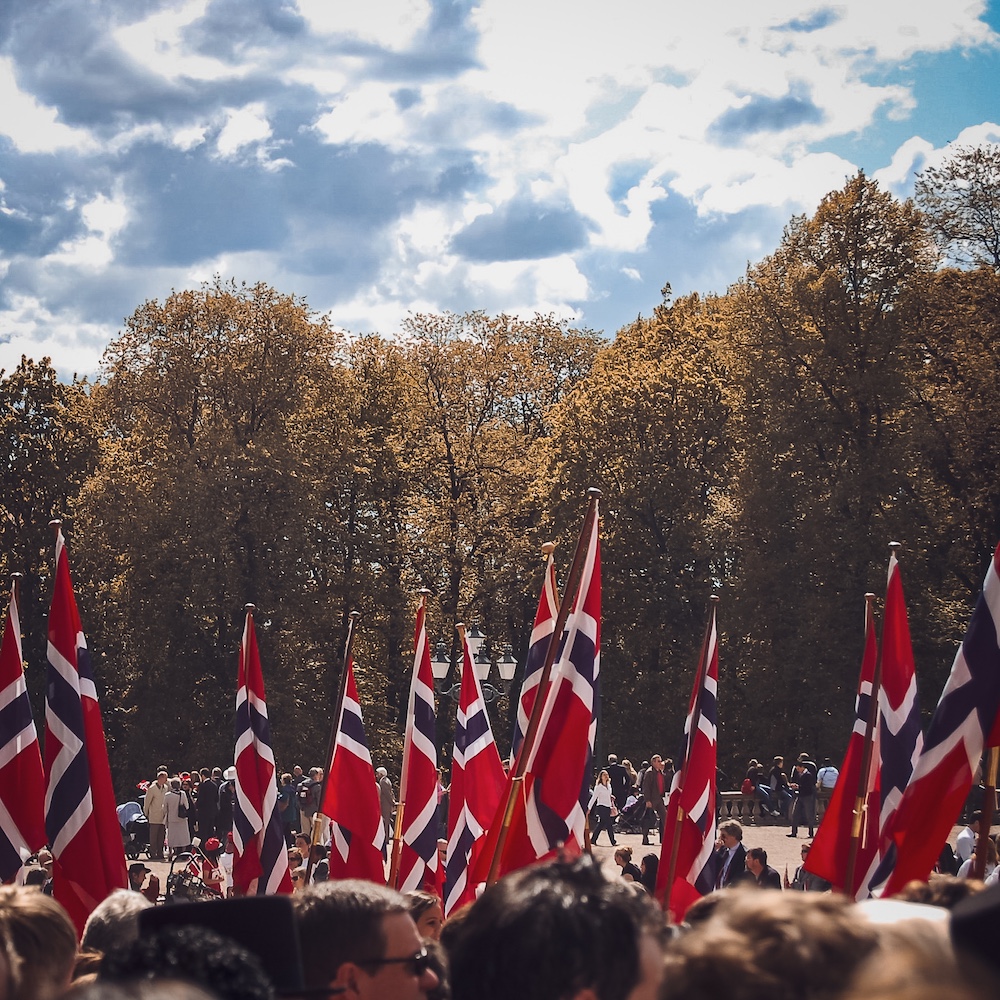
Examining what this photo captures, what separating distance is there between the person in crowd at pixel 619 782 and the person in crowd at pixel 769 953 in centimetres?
2979

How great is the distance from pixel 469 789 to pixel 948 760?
6783mm

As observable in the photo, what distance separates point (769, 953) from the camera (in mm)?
2283

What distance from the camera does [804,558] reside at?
123 ft

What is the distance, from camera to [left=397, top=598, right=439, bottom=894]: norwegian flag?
1315 centimetres

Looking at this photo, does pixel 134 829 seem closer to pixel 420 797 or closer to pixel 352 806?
pixel 352 806

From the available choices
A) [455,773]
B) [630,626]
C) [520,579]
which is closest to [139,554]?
[520,579]

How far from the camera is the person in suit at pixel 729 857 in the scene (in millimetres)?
13078

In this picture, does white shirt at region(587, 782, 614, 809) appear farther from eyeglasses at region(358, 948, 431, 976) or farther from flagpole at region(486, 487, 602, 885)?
eyeglasses at region(358, 948, 431, 976)

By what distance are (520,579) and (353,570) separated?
5.26m

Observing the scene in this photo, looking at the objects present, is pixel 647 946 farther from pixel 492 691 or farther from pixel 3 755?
pixel 492 691

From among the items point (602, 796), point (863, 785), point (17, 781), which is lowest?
point (602, 796)

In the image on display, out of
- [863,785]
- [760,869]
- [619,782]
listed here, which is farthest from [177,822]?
[863,785]

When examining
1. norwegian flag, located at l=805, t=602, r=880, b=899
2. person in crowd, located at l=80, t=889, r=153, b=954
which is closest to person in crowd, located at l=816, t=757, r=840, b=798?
norwegian flag, located at l=805, t=602, r=880, b=899

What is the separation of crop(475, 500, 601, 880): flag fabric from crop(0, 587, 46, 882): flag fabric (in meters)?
3.88
